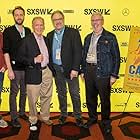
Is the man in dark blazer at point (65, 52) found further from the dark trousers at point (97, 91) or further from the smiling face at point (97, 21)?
the smiling face at point (97, 21)

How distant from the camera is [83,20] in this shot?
4.62 m

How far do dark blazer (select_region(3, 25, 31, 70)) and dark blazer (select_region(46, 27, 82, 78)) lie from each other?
1.43 feet

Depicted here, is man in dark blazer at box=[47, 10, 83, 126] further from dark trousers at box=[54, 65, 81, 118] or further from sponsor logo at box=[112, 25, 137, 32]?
sponsor logo at box=[112, 25, 137, 32]

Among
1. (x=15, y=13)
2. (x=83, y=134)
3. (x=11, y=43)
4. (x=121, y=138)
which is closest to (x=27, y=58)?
(x=11, y=43)

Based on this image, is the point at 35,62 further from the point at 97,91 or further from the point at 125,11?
the point at 125,11

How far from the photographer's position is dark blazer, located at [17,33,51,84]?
365 cm

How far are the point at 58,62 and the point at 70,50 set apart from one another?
250 millimetres

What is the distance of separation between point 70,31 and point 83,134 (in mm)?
1430

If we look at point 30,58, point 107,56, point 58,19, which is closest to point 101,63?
point 107,56

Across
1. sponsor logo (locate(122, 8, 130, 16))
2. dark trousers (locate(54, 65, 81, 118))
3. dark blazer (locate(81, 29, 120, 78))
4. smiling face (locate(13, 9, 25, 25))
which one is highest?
sponsor logo (locate(122, 8, 130, 16))

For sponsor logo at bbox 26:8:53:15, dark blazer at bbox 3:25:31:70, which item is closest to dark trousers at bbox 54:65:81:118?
dark blazer at bbox 3:25:31:70

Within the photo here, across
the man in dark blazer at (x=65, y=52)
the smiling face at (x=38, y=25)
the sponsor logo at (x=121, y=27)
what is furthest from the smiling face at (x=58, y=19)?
the sponsor logo at (x=121, y=27)

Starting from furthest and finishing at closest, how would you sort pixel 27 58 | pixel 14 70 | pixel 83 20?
1. pixel 83 20
2. pixel 14 70
3. pixel 27 58

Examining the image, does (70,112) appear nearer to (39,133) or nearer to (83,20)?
(39,133)
